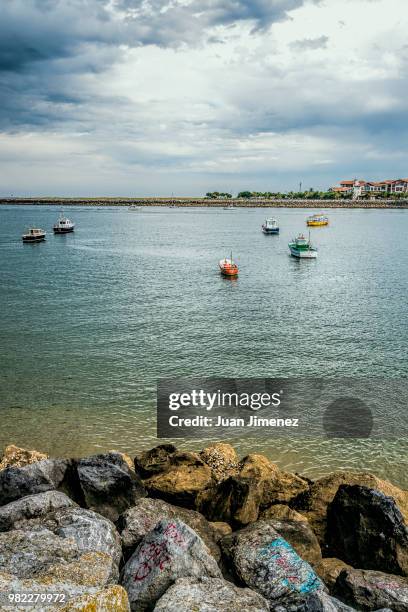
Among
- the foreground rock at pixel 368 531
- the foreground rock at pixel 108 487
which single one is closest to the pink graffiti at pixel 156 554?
the foreground rock at pixel 108 487

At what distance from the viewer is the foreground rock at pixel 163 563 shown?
26.8ft

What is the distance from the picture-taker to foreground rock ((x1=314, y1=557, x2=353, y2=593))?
10.2 m

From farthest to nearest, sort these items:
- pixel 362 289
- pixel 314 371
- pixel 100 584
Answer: pixel 362 289 → pixel 314 371 → pixel 100 584

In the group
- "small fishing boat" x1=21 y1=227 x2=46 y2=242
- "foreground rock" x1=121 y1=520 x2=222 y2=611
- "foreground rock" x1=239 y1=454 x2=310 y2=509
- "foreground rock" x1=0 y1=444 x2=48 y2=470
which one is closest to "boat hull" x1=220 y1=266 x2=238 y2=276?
"foreground rock" x1=0 y1=444 x2=48 y2=470

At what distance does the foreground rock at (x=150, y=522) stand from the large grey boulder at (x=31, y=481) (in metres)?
2.27

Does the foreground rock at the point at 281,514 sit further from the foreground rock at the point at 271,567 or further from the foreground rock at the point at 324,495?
the foreground rock at the point at 271,567

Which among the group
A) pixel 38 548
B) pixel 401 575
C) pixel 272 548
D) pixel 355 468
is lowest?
pixel 355 468

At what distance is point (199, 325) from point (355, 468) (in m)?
21.6

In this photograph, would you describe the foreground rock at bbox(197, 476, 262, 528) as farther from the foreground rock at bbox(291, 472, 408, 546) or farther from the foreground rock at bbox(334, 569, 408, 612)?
the foreground rock at bbox(334, 569, 408, 612)

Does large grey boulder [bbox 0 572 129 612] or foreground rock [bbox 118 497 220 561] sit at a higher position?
large grey boulder [bbox 0 572 129 612]

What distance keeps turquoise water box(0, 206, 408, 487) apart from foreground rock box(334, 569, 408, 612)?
8.86m

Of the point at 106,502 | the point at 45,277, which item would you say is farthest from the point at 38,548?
the point at 45,277

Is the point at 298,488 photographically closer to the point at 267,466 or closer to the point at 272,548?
the point at 267,466

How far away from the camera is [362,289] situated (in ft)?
187
